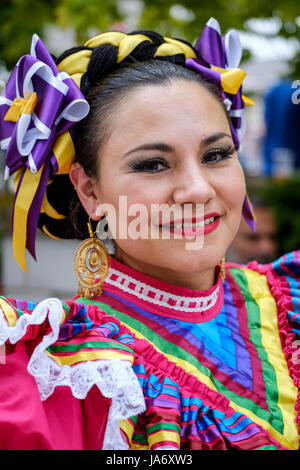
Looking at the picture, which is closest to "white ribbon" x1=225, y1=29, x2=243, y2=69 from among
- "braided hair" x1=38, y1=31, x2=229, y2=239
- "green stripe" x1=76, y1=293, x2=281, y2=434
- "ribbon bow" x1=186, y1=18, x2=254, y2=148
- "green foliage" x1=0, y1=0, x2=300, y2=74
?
"ribbon bow" x1=186, y1=18, x2=254, y2=148

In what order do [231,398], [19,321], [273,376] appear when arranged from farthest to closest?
[273,376] < [231,398] < [19,321]

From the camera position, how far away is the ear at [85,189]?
5.45ft

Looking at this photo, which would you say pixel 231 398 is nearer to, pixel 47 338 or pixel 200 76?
pixel 47 338

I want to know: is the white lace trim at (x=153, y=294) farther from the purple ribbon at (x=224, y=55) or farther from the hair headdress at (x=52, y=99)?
the purple ribbon at (x=224, y=55)

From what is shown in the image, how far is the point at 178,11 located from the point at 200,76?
211 cm

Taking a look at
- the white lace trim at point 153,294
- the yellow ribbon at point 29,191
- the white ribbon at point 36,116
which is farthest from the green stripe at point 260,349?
the white ribbon at point 36,116

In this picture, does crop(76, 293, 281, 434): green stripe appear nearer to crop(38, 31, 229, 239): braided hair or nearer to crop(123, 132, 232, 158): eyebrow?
crop(38, 31, 229, 239): braided hair

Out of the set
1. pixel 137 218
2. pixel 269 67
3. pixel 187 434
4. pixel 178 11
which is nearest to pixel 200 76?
pixel 137 218

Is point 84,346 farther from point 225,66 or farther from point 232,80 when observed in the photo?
point 225,66

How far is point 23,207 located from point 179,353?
26.2 inches

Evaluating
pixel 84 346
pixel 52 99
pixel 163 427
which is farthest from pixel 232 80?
pixel 163 427

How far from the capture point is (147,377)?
142 cm

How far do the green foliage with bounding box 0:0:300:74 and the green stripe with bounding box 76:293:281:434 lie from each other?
2190 millimetres

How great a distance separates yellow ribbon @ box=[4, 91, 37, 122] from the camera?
1638 millimetres
